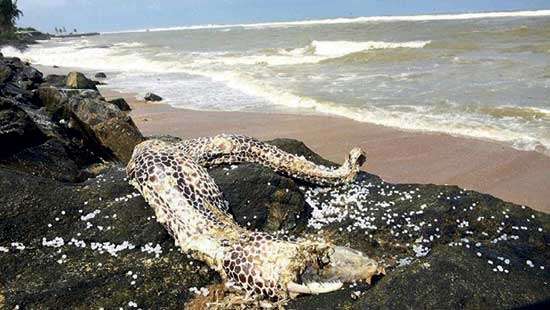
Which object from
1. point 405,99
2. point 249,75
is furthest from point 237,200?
point 249,75

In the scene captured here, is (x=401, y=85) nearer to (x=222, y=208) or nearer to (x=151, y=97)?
(x=151, y=97)

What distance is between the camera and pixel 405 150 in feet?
31.0

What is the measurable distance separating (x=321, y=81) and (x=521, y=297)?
15.8 meters

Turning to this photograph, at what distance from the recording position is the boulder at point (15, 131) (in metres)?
6.09

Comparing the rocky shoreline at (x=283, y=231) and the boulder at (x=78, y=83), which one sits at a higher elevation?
the rocky shoreline at (x=283, y=231)

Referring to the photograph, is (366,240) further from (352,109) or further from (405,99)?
(405,99)

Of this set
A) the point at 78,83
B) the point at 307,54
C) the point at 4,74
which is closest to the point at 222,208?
the point at 4,74

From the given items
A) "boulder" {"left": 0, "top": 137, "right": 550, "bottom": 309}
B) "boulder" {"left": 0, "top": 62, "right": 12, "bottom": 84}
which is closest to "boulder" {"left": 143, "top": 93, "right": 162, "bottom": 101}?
"boulder" {"left": 0, "top": 62, "right": 12, "bottom": 84}

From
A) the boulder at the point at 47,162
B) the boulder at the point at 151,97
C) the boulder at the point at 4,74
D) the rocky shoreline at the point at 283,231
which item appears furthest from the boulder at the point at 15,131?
the boulder at the point at 151,97

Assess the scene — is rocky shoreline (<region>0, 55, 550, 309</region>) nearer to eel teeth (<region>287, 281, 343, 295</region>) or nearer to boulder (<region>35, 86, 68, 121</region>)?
eel teeth (<region>287, 281, 343, 295</region>)

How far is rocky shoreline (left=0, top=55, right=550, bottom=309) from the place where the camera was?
3.38m

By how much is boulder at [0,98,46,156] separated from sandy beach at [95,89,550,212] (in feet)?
16.3

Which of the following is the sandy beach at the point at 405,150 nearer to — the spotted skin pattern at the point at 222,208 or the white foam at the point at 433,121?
the white foam at the point at 433,121

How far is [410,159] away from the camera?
9.00 m
